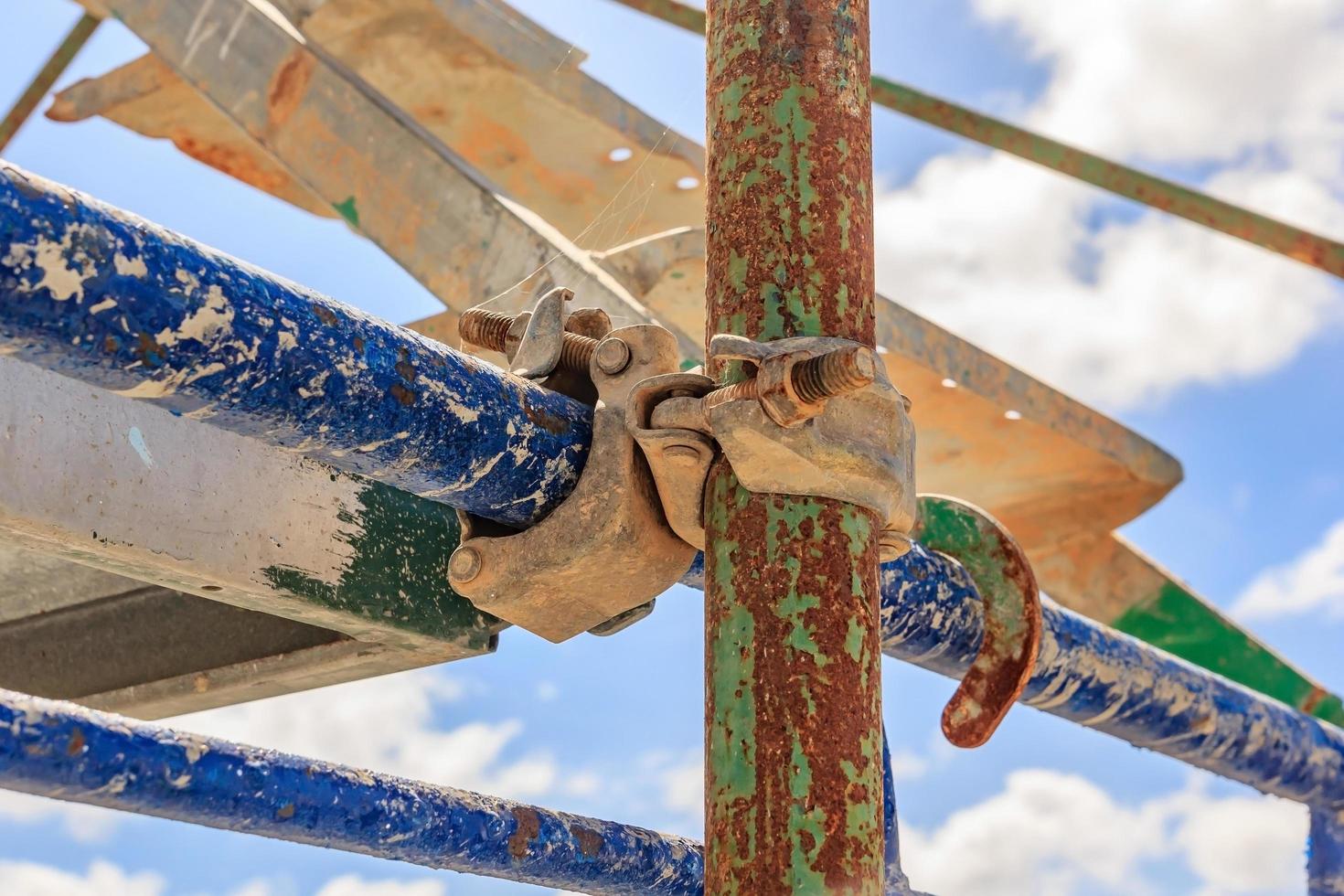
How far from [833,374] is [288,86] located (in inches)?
178

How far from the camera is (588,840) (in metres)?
2.90

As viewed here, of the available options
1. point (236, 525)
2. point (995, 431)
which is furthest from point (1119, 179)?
point (236, 525)

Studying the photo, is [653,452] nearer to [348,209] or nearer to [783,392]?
[783,392]

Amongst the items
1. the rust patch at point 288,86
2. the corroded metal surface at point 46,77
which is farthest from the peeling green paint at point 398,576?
the corroded metal surface at point 46,77

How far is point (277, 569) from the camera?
281cm

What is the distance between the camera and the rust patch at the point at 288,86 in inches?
240

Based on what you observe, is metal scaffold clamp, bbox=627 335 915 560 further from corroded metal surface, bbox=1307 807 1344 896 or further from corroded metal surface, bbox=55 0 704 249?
corroded metal surface, bbox=55 0 704 249

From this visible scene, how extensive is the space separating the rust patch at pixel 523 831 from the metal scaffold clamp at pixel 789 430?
0.67m

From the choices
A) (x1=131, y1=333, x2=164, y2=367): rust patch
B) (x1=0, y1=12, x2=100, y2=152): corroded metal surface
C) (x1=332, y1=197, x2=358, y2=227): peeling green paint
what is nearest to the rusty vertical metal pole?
(x1=131, y1=333, x2=164, y2=367): rust patch

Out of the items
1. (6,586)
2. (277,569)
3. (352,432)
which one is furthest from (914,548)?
(6,586)

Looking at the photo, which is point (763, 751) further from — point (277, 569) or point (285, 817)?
point (277, 569)

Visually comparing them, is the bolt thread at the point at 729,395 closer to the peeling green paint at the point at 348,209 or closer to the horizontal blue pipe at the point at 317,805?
the horizontal blue pipe at the point at 317,805

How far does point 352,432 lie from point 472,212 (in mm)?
3714

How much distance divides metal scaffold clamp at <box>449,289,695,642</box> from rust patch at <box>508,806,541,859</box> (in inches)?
14.4
